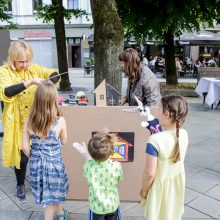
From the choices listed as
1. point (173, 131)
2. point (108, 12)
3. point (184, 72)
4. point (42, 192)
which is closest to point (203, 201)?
point (173, 131)

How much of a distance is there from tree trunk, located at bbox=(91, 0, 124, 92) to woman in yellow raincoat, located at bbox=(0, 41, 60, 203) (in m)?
1.07

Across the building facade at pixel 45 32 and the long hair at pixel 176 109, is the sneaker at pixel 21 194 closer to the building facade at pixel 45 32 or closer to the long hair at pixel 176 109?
the long hair at pixel 176 109

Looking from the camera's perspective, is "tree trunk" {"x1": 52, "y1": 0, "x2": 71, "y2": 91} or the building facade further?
the building facade

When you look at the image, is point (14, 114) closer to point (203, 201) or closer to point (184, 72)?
point (203, 201)

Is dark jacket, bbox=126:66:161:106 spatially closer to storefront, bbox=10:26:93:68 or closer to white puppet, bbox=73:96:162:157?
white puppet, bbox=73:96:162:157

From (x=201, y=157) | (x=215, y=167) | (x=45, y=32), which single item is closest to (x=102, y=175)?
(x=215, y=167)

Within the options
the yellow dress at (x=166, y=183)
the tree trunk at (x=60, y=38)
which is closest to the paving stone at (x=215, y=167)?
the yellow dress at (x=166, y=183)

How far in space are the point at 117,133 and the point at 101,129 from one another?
162 mm

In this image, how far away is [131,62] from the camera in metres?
3.34

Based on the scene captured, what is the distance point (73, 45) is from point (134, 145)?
28983mm

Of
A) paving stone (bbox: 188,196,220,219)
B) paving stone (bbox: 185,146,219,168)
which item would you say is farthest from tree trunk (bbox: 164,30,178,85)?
paving stone (bbox: 188,196,220,219)

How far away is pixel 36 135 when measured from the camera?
2779 mm

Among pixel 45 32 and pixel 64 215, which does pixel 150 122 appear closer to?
pixel 64 215

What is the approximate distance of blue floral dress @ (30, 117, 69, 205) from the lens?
2822 millimetres
